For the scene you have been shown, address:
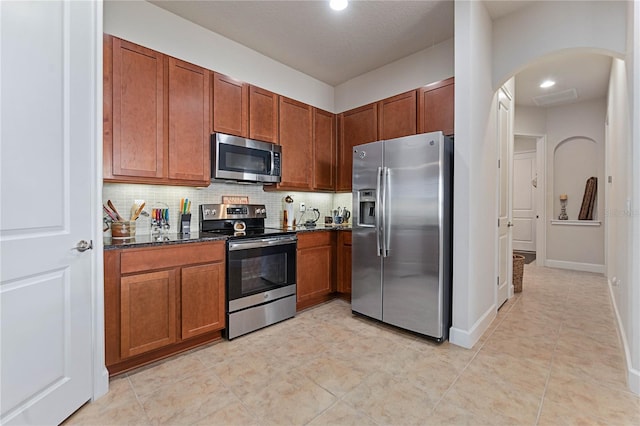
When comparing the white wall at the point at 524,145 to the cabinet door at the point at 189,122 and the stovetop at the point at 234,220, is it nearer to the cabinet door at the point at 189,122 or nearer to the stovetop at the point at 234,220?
the stovetop at the point at 234,220

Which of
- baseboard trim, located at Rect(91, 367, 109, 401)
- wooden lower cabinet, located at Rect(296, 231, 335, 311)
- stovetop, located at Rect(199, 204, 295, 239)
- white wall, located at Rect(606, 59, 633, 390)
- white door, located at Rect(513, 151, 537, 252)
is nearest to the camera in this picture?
baseboard trim, located at Rect(91, 367, 109, 401)

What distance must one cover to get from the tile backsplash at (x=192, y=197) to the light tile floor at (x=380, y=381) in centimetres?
128

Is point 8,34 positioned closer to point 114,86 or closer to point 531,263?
point 114,86

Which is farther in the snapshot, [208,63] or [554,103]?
[554,103]

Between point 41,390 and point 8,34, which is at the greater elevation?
point 8,34

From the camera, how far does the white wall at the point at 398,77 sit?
3.24 meters

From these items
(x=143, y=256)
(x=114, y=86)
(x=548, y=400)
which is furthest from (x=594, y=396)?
(x=114, y=86)

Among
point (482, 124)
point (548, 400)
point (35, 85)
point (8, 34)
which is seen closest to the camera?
point (8, 34)

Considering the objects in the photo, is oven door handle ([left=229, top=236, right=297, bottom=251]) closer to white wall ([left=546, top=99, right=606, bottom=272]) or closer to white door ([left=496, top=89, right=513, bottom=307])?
white door ([left=496, top=89, right=513, bottom=307])

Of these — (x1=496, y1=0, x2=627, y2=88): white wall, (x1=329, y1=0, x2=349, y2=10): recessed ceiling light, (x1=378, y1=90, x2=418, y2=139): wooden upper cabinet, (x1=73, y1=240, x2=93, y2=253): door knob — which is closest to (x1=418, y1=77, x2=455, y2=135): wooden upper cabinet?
(x1=378, y1=90, x2=418, y2=139): wooden upper cabinet

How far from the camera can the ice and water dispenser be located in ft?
9.74

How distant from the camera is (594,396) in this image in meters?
1.81

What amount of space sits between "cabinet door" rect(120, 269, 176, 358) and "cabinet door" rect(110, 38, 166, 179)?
0.86 meters

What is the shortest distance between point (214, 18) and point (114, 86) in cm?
118
